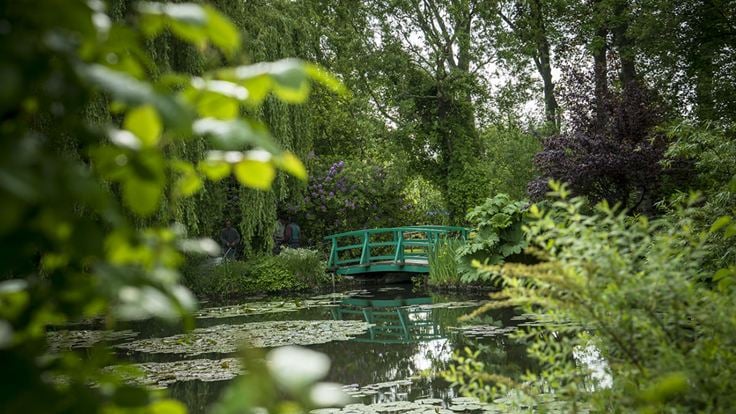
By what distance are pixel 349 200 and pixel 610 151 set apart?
7544 mm

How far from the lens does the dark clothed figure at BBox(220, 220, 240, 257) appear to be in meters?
14.4

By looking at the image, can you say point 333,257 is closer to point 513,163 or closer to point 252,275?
point 252,275

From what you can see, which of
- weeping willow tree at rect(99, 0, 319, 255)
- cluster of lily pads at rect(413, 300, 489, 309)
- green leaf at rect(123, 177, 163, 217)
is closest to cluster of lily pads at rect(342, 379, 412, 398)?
weeping willow tree at rect(99, 0, 319, 255)

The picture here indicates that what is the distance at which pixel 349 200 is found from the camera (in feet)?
53.9

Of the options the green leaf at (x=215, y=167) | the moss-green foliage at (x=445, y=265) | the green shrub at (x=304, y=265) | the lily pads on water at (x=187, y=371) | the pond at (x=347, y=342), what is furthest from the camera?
the green shrub at (x=304, y=265)

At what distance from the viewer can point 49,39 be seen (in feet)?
1.99

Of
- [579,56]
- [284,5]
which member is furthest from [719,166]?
[579,56]

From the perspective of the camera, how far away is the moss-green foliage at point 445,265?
40.2 feet

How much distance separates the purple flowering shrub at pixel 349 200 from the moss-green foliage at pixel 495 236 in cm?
519

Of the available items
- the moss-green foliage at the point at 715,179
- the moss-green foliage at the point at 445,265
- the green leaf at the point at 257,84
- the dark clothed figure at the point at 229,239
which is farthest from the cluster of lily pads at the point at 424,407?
the dark clothed figure at the point at 229,239

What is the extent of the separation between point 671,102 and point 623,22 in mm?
1931

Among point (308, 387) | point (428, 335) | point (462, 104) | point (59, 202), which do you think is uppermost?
point (462, 104)

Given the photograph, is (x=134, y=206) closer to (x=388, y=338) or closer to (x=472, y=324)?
(x=388, y=338)

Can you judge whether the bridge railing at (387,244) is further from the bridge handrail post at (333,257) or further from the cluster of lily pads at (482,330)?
the cluster of lily pads at (482,330)
